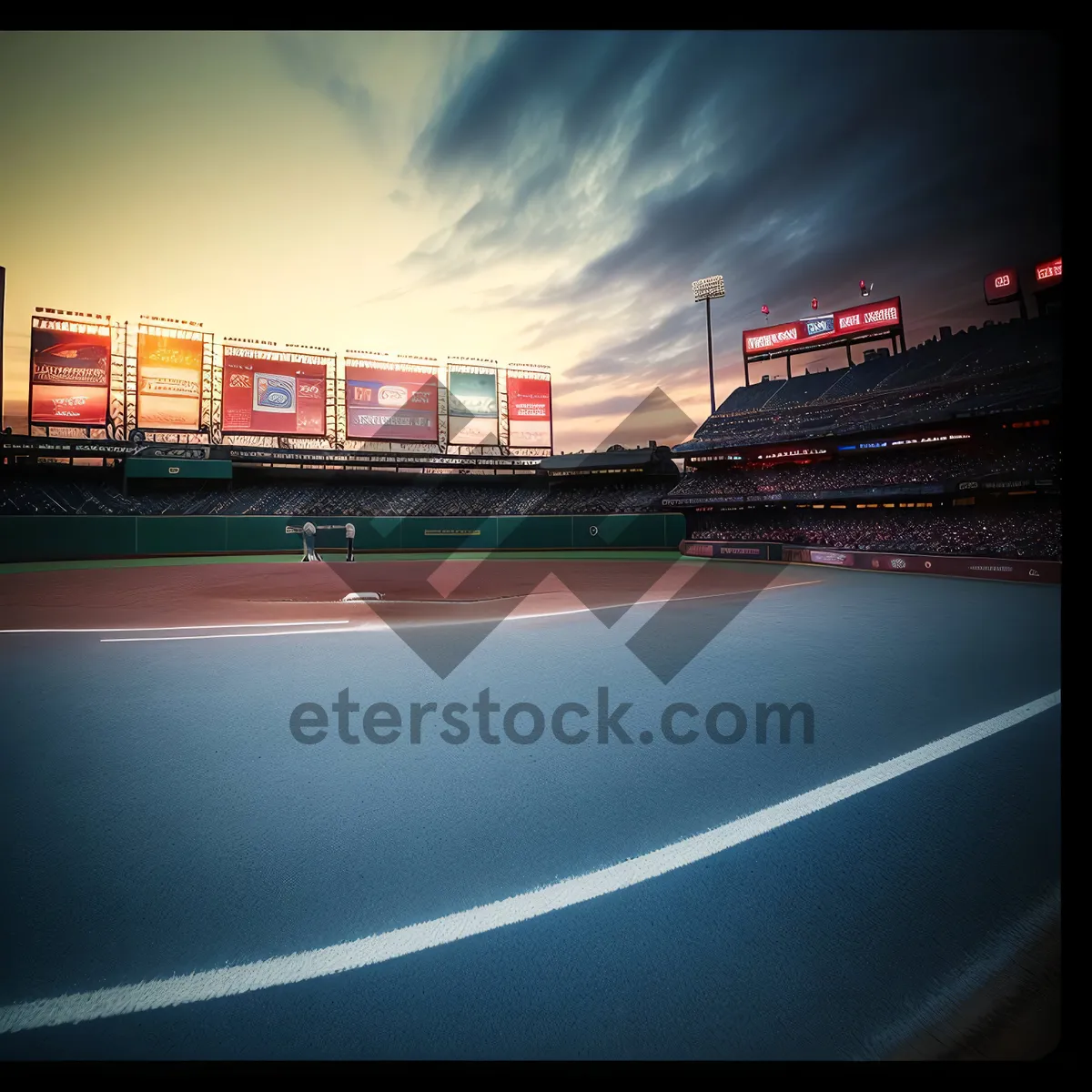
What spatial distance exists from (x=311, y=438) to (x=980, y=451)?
31281 mm

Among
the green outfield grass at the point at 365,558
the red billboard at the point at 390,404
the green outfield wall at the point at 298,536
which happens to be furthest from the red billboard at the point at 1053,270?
the red billboard at the point at 390,404

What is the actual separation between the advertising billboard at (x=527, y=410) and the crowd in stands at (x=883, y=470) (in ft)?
33.8

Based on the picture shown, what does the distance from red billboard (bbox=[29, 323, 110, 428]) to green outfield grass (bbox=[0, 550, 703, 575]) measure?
7740mm

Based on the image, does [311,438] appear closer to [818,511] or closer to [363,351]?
[363,351]

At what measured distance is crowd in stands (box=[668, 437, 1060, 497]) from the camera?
17.8m

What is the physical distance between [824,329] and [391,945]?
33.2 meters

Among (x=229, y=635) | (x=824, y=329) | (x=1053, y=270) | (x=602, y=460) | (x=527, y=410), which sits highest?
(x=824, y=329)

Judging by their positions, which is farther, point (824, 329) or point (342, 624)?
point (824, 329)

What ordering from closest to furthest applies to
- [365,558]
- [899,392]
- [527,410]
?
[365,558] → [899,392] → [527,410]

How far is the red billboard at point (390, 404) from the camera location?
98.0 feet

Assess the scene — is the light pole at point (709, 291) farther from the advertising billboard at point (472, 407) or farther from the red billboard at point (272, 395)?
the red billboard at point (272, 395)

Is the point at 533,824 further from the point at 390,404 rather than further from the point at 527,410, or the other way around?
the point at 527,410

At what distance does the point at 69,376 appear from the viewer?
23.6m

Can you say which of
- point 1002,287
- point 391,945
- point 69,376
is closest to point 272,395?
point 69,376
